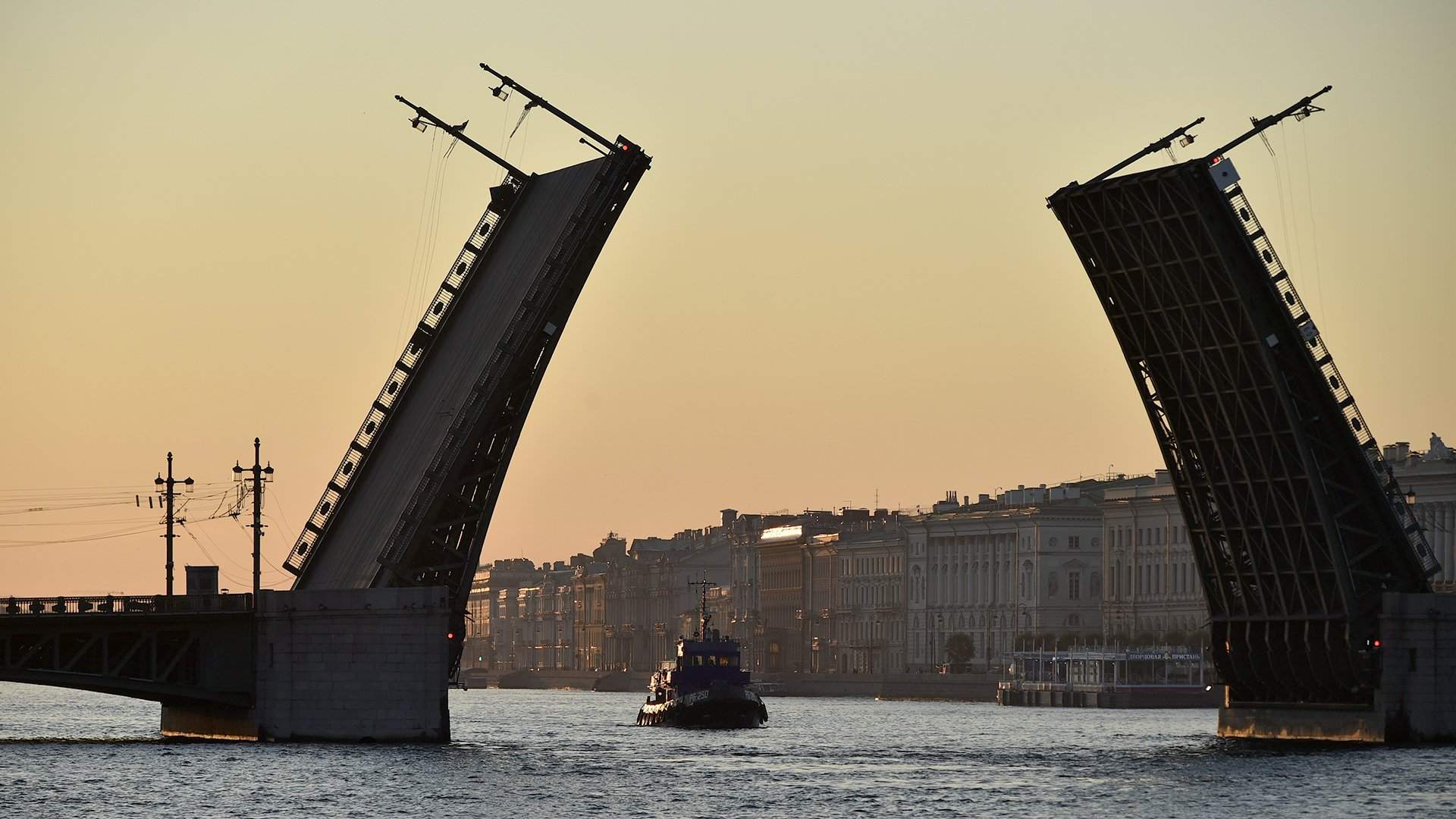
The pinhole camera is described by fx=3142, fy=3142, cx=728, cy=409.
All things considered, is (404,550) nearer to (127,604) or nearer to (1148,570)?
(127,604)

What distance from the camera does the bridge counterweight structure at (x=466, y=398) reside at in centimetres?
5147

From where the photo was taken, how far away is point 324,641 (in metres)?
52.1

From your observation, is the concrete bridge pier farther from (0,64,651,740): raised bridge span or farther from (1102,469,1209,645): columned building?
(1102,469,1209,645): columned building

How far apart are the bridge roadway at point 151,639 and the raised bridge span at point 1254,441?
15618 millimetres

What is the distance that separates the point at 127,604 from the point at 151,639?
77cm

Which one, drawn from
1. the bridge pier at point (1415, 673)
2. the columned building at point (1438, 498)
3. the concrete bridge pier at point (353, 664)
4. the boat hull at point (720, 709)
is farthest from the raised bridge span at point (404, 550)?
the columned building at point (1438, 498)

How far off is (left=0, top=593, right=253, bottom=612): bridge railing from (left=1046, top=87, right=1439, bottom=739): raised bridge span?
15624 millimetres

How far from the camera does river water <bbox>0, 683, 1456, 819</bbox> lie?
4356cm

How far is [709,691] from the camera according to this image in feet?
244

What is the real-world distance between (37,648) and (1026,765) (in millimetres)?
17282

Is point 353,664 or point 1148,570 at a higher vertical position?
point 1148,570

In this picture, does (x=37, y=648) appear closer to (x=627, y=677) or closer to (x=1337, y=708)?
(x=1337, y=708)

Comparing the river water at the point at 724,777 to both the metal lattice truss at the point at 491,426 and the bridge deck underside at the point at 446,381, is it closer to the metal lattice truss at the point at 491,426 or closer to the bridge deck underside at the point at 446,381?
the metal lattice truss at the point at 491,426

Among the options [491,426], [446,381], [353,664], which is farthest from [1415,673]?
[353,664]
